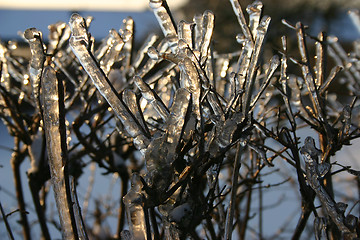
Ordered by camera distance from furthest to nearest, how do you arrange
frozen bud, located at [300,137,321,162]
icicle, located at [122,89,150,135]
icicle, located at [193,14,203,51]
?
icicle, located at [193,14,203,51] → frozen bud, located at [300,137,321,162] → icicle, located at [122,89,150,135]

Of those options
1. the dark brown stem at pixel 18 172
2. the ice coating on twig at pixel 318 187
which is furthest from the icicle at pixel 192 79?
the dark brown stem at pixel 18 172

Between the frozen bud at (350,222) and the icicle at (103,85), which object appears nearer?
the icicle at (103,85)

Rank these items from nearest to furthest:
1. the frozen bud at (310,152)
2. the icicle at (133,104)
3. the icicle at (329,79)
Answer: the icicle at (133,104) < the frozen bud at (310,152) < the icicle at (329,79)

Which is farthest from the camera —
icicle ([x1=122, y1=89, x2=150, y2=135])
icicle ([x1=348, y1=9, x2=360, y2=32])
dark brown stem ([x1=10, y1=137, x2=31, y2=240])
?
icicle ([x1=348, y1=9, x2=360, y2=32])

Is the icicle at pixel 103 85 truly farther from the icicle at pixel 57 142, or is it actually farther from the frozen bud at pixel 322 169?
the frozen bud at pixel 322 169

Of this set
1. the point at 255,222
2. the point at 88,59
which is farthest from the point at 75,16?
the point at 255,222

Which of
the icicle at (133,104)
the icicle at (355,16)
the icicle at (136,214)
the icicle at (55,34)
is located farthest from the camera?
the icicle at (355,16)

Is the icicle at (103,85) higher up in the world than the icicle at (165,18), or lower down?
lower down

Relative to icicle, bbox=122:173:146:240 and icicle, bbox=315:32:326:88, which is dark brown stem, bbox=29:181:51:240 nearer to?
icicle, bbox=122:173:146:240

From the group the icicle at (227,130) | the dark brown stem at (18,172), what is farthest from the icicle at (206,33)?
the dark brown stem at (18,172)

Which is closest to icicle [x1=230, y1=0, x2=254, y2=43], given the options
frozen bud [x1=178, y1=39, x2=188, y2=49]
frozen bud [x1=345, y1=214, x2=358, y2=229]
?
frozen bud [x1=178, y1=39, x2=188, y2=49]

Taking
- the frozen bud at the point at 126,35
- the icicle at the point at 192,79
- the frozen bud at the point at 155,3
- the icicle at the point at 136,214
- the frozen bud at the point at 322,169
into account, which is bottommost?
the icicle at the point at 136,214
